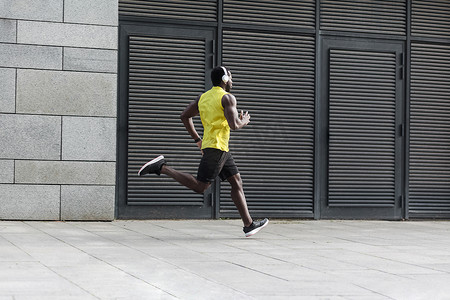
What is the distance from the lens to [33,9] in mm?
10055

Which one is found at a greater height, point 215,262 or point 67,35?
point 67,35

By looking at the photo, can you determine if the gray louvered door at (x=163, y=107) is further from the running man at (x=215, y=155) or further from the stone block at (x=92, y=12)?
the running man at (x=215, y=155)

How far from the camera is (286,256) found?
23.4ft

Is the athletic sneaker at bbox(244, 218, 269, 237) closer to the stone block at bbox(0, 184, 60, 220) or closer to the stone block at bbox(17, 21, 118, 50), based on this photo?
the stone block at bbox(0, 184, 60, 220)

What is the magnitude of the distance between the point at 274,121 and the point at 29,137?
3455 millimetres

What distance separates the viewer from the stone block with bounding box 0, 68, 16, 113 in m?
9.95

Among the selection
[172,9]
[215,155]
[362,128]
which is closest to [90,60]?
[172,9]

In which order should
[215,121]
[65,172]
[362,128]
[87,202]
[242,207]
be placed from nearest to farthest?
1. [215,121]
2. [242,207]
3. [65,172]
4. [87,202]
5. [362,128]

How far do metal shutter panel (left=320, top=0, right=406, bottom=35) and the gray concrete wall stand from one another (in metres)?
3.23

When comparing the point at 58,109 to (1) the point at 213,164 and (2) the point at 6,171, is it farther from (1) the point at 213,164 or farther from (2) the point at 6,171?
(1) the point at 213,164

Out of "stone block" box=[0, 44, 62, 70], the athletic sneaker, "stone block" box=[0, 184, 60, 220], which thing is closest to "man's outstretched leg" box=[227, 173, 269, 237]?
the athletic sneaker

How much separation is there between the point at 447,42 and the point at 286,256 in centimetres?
638

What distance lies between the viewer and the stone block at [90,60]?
1020 centimetres

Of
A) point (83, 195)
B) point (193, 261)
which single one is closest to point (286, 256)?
point (193, 261)
